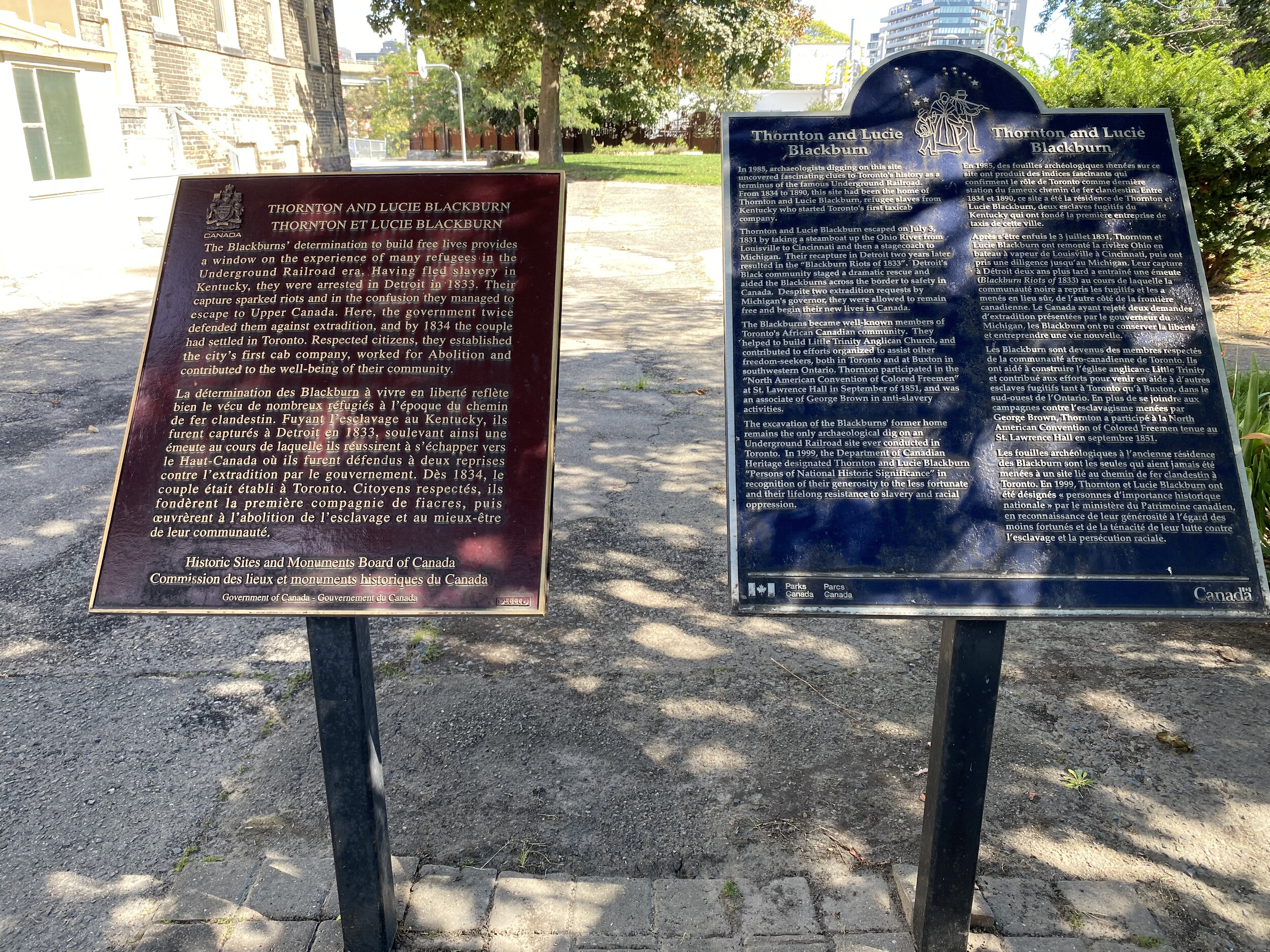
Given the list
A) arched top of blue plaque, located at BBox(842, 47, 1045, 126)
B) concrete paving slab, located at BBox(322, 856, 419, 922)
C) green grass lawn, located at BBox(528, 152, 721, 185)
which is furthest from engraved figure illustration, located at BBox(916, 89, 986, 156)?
green grass lawn, located at BBox(528, 152, 721, 185)

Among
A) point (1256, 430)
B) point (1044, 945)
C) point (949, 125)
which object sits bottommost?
point (1044, 945)

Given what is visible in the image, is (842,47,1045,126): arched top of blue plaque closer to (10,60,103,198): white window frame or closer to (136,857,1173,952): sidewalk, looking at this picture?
(136,857,1173,952): sidewalk

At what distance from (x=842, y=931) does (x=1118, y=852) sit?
2.94 feet

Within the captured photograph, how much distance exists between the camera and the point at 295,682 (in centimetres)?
364

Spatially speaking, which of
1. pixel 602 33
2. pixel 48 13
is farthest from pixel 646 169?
pixel 48 13

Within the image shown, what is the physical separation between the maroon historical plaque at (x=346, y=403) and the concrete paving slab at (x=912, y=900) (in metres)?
1.35

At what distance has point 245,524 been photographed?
2.16 meters

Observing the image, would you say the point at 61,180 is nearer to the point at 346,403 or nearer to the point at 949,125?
the point at 346,403

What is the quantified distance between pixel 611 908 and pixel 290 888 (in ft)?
2.86

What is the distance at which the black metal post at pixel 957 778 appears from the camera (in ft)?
7.28

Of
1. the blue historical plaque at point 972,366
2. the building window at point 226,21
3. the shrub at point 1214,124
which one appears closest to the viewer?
the blue historical plaque at point 972,366

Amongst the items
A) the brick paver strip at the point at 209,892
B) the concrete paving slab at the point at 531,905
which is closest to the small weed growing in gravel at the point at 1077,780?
the concrete paving slab at the point at 531,905

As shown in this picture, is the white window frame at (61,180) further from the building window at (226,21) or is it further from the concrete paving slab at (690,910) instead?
the concrete paving slab at (690,910)

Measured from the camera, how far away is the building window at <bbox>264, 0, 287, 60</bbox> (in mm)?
19750
